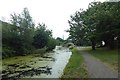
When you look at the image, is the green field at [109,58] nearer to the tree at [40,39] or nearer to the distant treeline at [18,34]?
the distant treeline at [18,34]

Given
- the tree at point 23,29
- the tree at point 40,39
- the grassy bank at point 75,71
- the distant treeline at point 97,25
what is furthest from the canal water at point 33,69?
the tree at point 40,39

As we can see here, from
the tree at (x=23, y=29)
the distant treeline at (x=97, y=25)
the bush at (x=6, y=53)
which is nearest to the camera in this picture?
the distant treeline at (x=97, y=25)

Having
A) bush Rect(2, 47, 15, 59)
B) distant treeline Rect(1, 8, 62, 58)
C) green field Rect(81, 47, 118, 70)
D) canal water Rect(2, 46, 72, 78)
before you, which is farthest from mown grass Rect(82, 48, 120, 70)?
distant treeline Rect(1, 8, 62, 58)

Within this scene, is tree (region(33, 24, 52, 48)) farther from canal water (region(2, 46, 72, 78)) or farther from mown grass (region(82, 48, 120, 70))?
canal water (region(2, 46, 72, 78))

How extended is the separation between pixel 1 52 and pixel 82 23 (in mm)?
20776

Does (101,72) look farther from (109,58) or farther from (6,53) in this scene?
(6,53)

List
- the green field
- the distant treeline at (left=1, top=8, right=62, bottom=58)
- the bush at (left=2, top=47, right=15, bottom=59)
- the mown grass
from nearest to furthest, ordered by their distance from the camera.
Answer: the mown grass, the green field, the bush at (left=2, top=47, right=15, bottom=59), the distant treeline at (left=1, top=8, right=62, bottom=58)

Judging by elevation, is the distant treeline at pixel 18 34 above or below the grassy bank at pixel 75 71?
above

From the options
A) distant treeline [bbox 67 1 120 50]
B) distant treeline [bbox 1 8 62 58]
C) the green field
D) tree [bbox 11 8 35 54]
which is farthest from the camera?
tree [bbox 11 8 35 54]

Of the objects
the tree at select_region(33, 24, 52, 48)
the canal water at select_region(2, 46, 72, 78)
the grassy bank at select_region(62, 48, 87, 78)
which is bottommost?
the canal water at select_region(2, 46, 72, 78)

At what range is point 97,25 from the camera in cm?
3756

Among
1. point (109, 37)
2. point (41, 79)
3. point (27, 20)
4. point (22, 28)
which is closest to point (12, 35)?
point (22, 28)

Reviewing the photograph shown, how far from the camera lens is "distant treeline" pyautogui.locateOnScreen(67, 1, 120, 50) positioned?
3300cm

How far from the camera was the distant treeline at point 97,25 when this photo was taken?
33000 mm
